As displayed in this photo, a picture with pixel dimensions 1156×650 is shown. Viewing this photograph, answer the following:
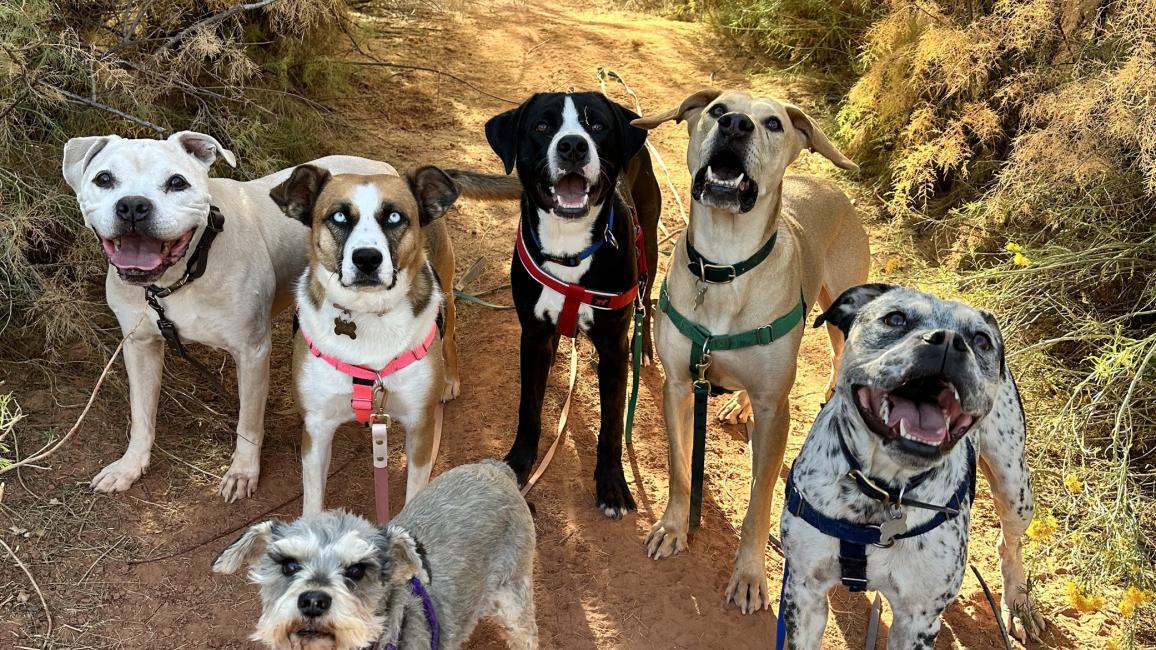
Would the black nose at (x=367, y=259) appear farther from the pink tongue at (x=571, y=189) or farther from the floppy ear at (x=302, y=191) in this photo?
the pink tongue at (x=571, y=189)

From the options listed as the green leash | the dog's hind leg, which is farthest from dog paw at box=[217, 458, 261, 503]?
the dog's hind leg

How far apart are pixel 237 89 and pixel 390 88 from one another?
2.93 metres

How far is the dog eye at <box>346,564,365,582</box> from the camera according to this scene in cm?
282

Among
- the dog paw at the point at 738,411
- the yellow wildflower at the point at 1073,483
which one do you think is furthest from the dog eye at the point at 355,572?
the yellow wildflower at the point at 1073,483

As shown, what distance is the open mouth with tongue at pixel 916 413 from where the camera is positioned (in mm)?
2980

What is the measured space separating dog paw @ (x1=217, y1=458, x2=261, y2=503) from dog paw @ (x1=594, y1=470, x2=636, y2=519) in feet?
6.05

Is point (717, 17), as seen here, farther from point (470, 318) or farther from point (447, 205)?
point (447, 205)

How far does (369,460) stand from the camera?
5285 mm

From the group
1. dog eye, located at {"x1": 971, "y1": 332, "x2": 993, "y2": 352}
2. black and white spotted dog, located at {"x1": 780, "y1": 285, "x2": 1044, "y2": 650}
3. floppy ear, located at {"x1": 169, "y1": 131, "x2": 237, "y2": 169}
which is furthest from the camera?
floppy ear, located at {"x1": 169, "y1": 131, "x2": 237, "y2": 169}

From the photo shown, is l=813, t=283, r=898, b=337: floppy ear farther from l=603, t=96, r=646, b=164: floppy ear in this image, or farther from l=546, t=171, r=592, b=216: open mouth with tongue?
l=603, t=96, r=646, b=164: floppy ear

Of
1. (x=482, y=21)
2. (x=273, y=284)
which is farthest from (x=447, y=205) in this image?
(x=482, y=21)

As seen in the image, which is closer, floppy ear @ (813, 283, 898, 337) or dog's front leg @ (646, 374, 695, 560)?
floppy ear @ (813, 283, 898, 337)

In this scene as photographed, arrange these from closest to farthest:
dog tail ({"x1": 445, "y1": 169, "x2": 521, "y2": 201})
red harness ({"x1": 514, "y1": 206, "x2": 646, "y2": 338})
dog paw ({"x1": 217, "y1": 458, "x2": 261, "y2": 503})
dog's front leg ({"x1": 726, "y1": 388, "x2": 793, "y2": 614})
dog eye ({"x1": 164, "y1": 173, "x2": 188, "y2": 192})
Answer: dog eye ({"x1": 164, "y1": 173, "x2": 188, "y2": 192}) < dog's front leg ({"x1": 726, "y1": 388, "x2": 793, "y2": 614}) < red harness ({"x1": 514, "y1": 206, "x2": 646, "y2": 338}) < dog paw ({"x1": 217, "y1": 458, "x2": 261, "y2": 503}) < dog tail ({"x1": 445, "y1": 169, "x2": 521, "y2": 201})

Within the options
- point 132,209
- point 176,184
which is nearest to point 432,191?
point 176,184
